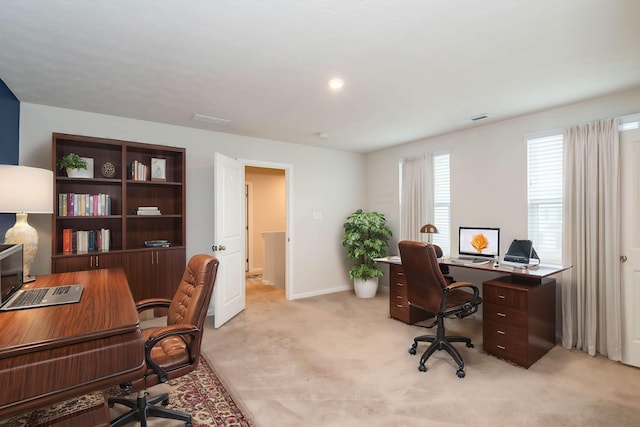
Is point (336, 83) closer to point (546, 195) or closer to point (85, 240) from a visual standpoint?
point (546, 195)

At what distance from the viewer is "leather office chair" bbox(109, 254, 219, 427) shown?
1706mm

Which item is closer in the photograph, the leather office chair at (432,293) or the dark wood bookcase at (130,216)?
the leather office chair at (432,293)

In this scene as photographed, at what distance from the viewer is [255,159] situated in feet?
15.0

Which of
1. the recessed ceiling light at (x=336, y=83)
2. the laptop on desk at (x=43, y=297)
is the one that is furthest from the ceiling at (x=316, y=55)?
the laptop on desk at (x=43, y=297)

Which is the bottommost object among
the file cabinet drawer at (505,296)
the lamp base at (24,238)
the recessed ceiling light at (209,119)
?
the file cabinet drawer at (505,296)

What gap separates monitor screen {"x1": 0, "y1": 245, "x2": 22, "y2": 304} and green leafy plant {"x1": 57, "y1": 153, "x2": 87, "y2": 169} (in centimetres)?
145

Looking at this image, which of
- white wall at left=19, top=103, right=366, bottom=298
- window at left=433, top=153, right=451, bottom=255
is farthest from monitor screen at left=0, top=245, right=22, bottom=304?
window at left=433, top=153, right=451, bottom=255

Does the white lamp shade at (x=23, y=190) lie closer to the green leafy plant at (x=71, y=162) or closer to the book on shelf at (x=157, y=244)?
the green leafy plant at (x=71, y=162)

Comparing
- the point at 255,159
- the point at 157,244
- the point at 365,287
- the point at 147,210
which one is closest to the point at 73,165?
the point at 147,210

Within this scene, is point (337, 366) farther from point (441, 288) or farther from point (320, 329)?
point (441, 288)

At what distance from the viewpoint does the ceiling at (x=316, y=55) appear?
1727 millimetres

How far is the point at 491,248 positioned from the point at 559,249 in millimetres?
637

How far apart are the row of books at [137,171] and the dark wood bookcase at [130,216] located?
34 mm

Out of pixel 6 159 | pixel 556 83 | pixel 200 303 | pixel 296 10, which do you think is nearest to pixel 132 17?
pixel 296 10
